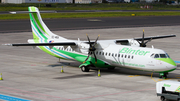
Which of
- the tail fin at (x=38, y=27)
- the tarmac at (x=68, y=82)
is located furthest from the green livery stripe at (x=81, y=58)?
the tail fin at (x=38, y=27)

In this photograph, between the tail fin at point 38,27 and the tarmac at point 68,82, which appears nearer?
the tarmac at point 68,82

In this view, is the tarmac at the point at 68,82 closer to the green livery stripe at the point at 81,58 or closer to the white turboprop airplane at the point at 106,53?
the green livery stripe at the point at 81,58

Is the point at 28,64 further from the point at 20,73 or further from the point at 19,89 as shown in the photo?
the point at 19,89

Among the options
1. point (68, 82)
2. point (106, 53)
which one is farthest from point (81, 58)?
point (68, 82)

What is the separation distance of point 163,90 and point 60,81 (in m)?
9.18

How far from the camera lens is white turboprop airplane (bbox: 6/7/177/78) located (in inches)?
952

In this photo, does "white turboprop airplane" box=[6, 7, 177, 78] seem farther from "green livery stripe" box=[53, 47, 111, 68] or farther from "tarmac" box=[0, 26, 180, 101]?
"tarmac" box=[0, 26, 180, 101]

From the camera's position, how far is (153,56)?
2422 cm

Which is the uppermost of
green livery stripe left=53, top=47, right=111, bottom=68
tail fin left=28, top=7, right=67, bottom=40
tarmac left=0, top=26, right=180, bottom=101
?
tail fin left=28, top=7, right=67, bottom=40

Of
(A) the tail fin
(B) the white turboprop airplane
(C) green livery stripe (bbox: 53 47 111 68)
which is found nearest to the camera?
(B) the white turboprop airplane

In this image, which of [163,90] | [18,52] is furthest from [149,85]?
[18,52]

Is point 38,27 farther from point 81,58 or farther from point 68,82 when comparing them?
point 68,82

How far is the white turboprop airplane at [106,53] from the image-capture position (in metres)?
24.2

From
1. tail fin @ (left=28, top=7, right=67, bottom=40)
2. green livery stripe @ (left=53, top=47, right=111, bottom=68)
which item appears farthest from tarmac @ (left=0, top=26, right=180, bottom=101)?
tail fin @ (left=28, top=7, right=67, bottom=40)
